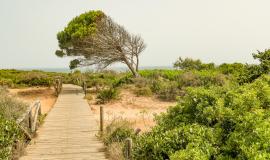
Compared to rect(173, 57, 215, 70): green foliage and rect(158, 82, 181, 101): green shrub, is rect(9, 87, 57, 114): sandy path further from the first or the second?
rect(173, 57, 215, 70): green foliage

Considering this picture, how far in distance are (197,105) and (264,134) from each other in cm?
235

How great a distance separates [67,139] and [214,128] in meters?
7.15

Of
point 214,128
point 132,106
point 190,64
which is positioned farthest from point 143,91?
point 190,64

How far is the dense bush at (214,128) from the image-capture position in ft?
18.9

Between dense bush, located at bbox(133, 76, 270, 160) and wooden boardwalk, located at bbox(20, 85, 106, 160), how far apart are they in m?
3.51

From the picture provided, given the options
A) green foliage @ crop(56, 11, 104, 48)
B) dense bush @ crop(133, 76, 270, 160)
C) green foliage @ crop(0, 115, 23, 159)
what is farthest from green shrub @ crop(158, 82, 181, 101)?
dense bush @ crop(133, 76, 270, 160)

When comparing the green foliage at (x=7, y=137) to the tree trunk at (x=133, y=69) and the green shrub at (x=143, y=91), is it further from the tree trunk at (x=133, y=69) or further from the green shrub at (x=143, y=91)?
the tree trunk at (x=133, y=69)

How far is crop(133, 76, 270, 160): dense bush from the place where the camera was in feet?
18.9

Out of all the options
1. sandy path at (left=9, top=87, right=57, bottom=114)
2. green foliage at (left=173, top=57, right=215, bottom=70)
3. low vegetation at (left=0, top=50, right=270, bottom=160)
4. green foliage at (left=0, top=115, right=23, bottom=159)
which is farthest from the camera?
green foliage at (left=173, top=57, right=215, bottom=70)

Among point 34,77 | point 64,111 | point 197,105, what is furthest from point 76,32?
point 197,105

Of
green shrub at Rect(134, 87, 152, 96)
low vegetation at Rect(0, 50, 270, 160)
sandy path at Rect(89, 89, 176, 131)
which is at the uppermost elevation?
low vegetation at Rect(0, 50, 270, 160)

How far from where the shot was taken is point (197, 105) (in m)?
7.80

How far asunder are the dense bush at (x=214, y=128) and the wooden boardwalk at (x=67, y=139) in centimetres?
351

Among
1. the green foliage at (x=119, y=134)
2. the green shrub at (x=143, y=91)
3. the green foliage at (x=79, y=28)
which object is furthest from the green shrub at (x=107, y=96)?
the green foliage at (x=119, y=134)
